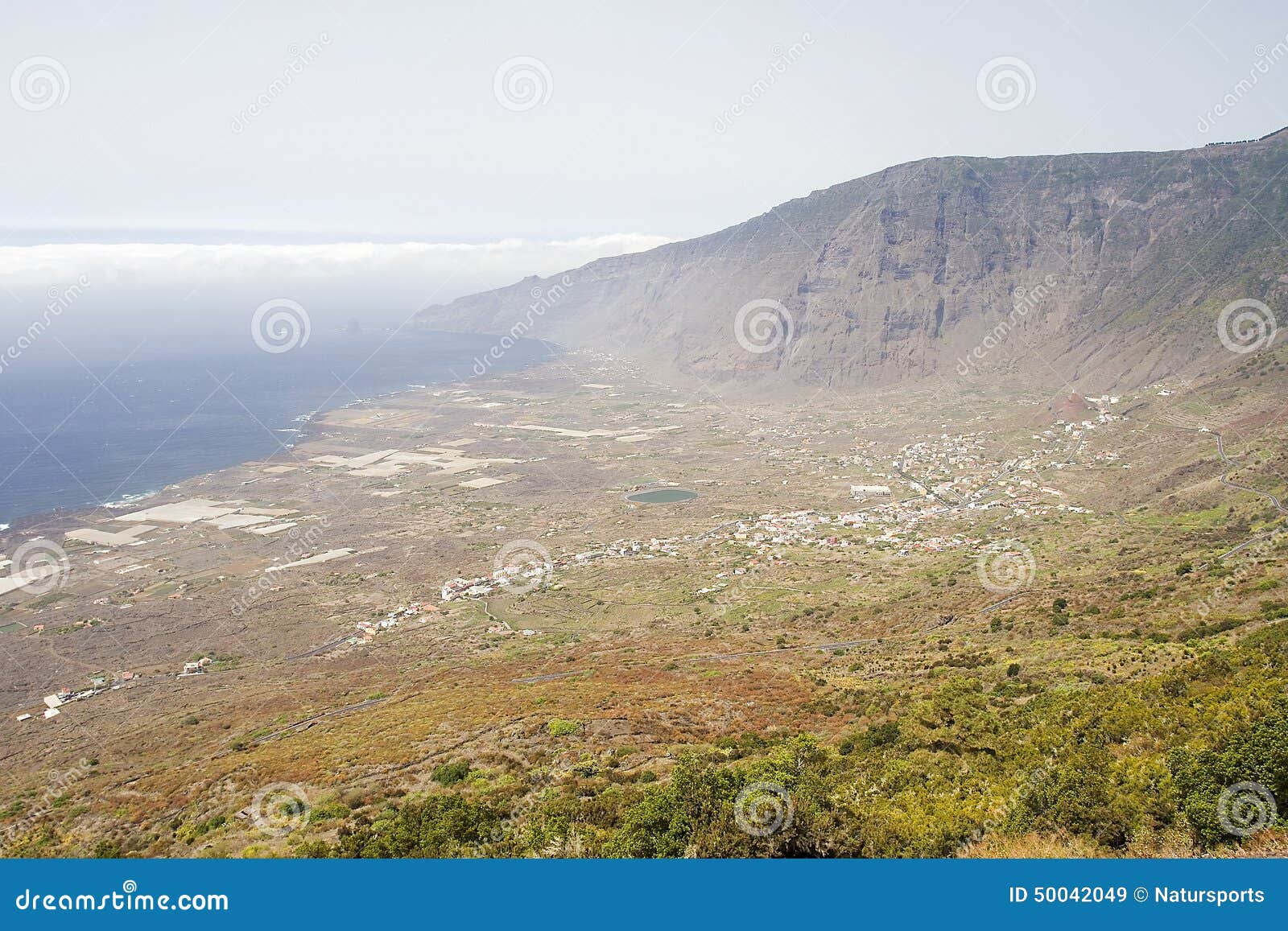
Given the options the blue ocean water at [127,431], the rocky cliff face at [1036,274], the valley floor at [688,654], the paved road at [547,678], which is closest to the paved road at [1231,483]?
the valley floor at [688,654]

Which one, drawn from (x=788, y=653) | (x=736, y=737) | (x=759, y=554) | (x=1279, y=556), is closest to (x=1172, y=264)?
(x=759, y=554)

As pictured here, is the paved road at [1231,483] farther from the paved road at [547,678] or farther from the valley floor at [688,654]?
the paved road at [547,678]

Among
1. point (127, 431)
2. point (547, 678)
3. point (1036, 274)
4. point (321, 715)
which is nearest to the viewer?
point (321, 715)

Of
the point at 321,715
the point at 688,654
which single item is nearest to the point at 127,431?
the point at 321,715

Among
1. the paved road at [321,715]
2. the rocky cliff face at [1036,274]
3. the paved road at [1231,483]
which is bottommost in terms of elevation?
the paved road at [321,715]

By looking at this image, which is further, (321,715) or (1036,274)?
(1036,274)

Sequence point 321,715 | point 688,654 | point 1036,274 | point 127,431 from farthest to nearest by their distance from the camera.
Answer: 1. point 1036,274
2. point 127,431
3. point 688,654
4. point 321,715

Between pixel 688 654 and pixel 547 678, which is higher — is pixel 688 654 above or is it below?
below

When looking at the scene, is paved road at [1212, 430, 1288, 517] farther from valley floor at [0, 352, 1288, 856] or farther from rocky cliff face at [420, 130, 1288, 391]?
rocky cliff face at [420, 130, 1288, 391]

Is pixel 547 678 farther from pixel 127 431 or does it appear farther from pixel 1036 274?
pixel 1036 274

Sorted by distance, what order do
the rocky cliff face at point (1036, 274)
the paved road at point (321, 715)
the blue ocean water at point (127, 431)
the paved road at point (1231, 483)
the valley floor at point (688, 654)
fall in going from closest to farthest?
the valley floor at point (688, 654) → the paved road at point (321, 715) → the paved road at point (1231, 483) → the blue ocean water at point (127, 431) → the rocky cliff face at point (1036, 274)
